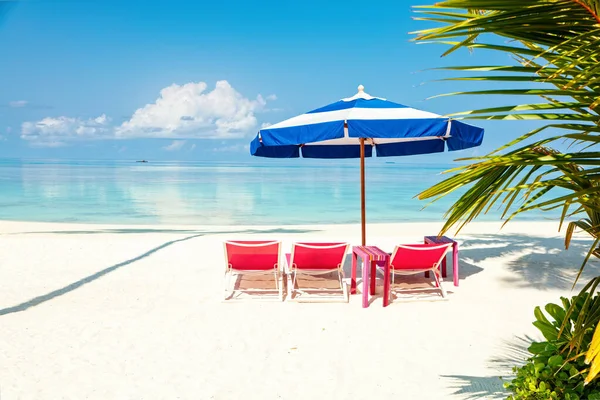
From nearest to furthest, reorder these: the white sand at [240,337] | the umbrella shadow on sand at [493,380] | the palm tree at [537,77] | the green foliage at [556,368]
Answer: the palm tree at [537,77] → the green foliage at [556,368] → the umbrella shadow on sand at [493,380] → the white sand at [240,337]

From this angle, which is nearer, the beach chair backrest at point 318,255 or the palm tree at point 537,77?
the palm tree at point 537,77

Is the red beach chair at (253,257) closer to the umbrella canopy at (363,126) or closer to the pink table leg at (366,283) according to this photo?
the pink table leg at (366,283)

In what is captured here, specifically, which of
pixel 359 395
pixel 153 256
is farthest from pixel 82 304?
pixel 359 395

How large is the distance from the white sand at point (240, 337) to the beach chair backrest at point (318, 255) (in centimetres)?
47

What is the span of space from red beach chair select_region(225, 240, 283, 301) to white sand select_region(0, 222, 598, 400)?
359 millimetres

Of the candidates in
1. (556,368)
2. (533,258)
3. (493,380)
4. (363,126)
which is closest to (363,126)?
(363,126)

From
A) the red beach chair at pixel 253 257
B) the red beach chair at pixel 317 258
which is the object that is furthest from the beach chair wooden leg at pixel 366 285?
the red beach chair at pixel 253 257

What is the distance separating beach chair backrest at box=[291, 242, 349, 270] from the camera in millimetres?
5387

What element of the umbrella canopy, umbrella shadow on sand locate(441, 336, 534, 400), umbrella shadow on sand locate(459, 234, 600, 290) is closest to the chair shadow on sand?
the umbrella canopy

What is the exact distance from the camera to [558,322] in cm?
239

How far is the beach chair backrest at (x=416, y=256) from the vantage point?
5203mm

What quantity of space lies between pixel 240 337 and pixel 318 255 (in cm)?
141

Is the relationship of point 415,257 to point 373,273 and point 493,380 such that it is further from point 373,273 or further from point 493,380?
point 493,380

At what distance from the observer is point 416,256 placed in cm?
528
